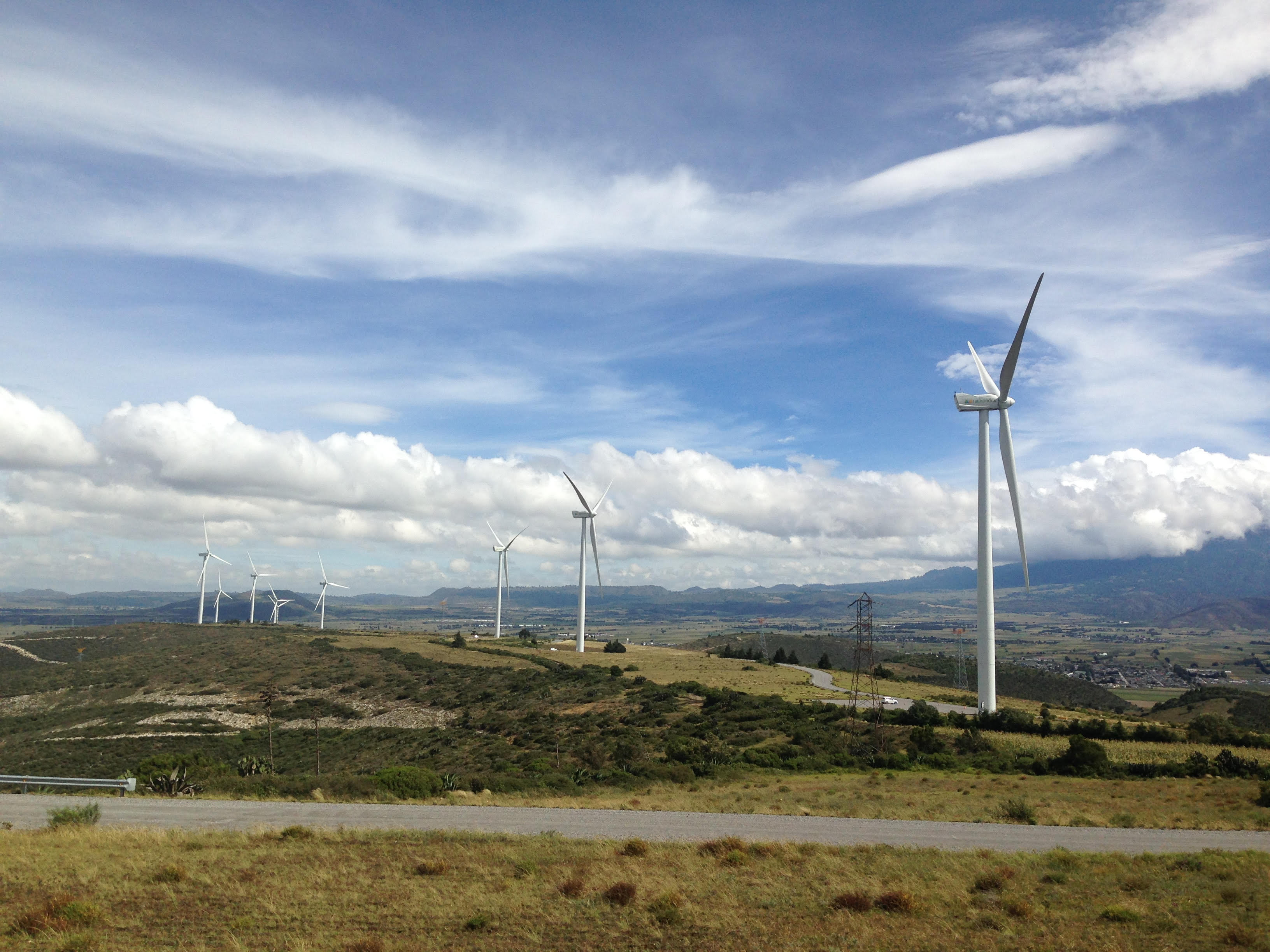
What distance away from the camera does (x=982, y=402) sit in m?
61.8

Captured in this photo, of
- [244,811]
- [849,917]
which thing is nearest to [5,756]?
[244,811]

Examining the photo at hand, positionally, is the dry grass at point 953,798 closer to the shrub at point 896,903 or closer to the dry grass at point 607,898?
the dry grass at point 607,898

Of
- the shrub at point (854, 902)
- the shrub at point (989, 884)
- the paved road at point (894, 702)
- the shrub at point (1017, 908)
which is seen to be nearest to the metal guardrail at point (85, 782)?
the shrub at point (854, 902)

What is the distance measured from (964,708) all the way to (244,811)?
204 ft

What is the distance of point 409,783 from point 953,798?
2498 cm

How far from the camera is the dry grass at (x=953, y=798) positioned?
105 ft

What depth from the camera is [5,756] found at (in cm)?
6619

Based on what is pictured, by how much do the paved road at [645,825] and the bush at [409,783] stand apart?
10.6 feet

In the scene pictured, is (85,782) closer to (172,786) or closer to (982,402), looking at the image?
(172,786)

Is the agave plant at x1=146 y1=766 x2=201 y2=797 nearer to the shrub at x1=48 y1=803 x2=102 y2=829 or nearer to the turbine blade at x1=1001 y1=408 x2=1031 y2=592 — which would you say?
the shrub at x1=48 y1=803 x2=102 y2=829

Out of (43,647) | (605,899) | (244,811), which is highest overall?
(605,899)

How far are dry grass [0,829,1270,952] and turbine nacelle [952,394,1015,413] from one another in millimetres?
42943

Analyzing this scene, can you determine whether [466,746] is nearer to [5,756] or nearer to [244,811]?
[244,811]

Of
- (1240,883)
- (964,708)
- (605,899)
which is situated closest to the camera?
(605,899)
